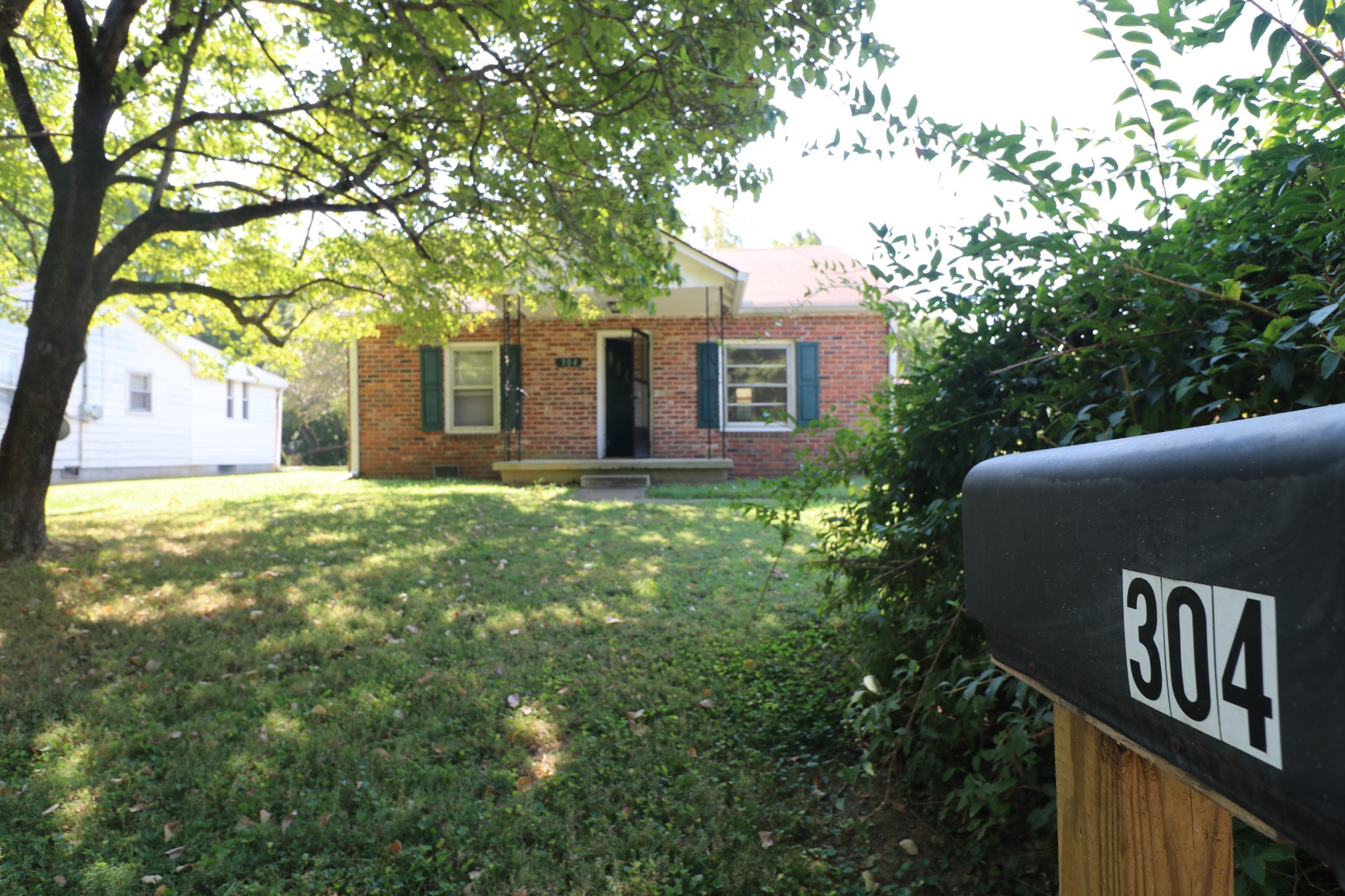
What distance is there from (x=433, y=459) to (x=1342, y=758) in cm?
1577

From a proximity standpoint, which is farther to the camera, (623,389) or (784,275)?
(784,275)

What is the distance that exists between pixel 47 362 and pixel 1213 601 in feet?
26.6

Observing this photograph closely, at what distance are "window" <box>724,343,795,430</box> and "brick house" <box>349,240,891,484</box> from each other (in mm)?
26

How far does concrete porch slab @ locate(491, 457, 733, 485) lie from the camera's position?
13.8 m

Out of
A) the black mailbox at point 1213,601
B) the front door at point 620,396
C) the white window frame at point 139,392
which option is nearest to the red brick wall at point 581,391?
the front door at point 620,396

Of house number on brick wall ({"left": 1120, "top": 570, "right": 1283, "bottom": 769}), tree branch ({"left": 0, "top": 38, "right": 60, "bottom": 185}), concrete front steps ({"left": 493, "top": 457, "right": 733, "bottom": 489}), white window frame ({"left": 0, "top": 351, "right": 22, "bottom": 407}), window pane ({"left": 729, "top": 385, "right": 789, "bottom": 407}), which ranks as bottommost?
concrete front steps ({"left": 493, "top": 457, "right": 733, "bottom": 489})

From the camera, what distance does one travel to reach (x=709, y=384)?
14.8m

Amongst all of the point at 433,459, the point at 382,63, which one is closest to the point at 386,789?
the point at 382,63

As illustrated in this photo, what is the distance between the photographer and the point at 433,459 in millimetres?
15492

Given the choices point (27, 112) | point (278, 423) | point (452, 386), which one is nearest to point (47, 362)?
point (27, 112)

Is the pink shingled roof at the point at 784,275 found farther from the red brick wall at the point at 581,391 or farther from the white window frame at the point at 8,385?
the white window frame at the point at 8,385

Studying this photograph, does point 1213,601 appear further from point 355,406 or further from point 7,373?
point 7,373

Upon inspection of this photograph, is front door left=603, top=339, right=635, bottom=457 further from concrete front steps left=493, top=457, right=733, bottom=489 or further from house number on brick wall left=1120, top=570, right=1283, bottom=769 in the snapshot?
house number on brick wall left=1120, top=570, right=1283, bottom=769

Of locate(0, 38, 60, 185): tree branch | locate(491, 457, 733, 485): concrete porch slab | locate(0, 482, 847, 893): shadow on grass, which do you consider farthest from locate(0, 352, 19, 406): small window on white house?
locate(0, 482, 847, 893): shadow on grass
